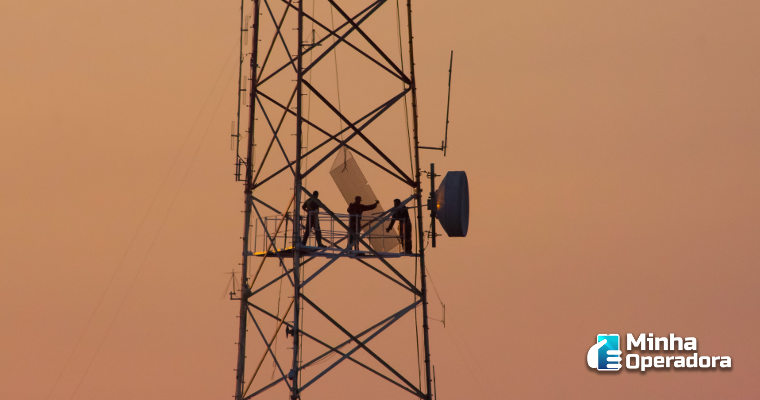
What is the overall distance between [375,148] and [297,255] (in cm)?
457

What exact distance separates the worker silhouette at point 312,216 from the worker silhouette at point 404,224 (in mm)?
2892

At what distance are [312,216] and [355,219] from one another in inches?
66.6

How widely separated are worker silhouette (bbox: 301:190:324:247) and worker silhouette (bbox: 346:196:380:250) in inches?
42.1

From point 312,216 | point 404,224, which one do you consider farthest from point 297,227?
point 404,224

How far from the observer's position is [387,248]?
5538 cm

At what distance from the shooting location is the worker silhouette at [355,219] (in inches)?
2118

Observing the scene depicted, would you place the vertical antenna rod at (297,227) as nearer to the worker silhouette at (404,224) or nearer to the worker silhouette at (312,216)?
the worker silhouette at (312,216)

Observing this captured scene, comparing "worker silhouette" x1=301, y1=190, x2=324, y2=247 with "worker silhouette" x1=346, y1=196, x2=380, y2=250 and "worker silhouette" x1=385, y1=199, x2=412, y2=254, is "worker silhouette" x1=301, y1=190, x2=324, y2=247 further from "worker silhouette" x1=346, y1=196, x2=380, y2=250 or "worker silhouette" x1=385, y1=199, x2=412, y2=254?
"worker silhouette" x1=385, y1=199, x2=412, y2=254

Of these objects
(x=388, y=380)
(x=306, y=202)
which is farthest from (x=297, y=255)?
(x=388, y=380)

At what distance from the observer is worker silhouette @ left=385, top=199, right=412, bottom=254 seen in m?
55.2

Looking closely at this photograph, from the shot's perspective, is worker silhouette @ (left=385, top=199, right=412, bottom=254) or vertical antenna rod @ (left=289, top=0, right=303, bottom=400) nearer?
vertical antenna rod @ (left=289, top=0, right=303, bottom=400)

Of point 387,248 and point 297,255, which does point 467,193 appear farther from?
point 297,255

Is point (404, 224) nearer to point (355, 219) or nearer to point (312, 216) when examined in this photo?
point (355, 219)

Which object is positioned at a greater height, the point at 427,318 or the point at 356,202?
the point at 356,202
